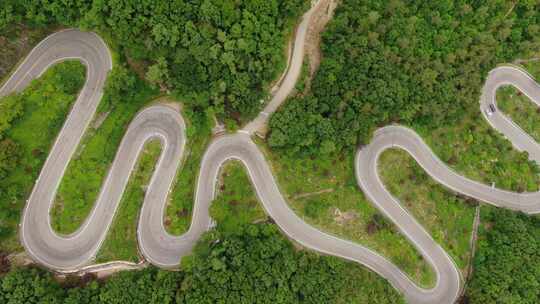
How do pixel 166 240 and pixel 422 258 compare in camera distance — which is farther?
pixel 422 258

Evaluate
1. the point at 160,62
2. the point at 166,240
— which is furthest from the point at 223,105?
the point at 166,240

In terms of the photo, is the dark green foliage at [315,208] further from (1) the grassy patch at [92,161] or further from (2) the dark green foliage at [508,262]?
(1) the grassy patch at [92,161]

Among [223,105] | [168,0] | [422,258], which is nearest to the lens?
[168,0]

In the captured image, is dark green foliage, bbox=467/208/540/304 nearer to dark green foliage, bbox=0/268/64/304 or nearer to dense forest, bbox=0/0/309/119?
dense forest, bbox=0/0/309/119

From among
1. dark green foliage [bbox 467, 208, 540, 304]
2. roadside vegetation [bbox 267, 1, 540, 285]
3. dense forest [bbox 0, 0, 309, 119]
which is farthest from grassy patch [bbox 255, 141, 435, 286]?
dense forest [bbox 0, 0, 309, 119]

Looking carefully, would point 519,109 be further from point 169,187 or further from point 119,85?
point 119,85

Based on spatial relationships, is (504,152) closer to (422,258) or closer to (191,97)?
(422,258)

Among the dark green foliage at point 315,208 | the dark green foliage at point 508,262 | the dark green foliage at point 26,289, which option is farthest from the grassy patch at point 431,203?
the dark green foliage at point 26,289
